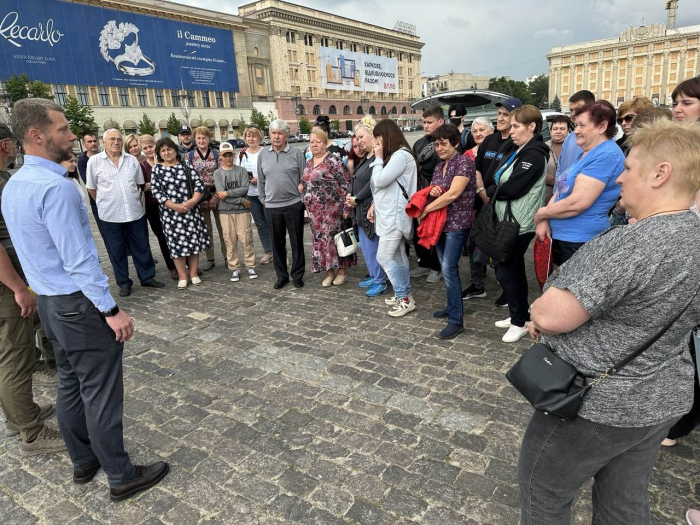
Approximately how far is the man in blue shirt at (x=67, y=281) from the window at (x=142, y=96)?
60142 mm

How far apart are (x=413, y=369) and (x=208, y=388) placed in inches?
64.1

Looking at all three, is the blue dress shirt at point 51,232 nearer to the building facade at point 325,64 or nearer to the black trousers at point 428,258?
the black trousers at point 428,258

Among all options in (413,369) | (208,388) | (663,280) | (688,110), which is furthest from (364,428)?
(688,110)

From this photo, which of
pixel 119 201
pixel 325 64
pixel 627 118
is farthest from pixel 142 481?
pixel 325 64

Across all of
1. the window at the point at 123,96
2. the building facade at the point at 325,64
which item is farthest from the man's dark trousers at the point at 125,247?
the building facade at the point at 325,64

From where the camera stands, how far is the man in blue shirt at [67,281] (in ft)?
6.84

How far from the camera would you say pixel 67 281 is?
2.18 m

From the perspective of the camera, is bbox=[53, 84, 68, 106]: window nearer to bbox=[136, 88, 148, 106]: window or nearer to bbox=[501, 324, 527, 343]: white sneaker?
bbox=[136, 88, 148, 106]: window

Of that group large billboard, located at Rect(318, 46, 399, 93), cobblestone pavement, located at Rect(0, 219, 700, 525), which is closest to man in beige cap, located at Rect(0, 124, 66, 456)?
cobblestone pavement, located at Rect(0, 219, 700, 525)

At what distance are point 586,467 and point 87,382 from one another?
90.3 inches

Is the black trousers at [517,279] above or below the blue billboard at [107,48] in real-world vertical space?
below

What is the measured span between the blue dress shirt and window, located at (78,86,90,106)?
56.4 meters

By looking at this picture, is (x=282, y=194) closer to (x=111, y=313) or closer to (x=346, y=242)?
(x=346, y=242)

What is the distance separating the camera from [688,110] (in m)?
3.12
